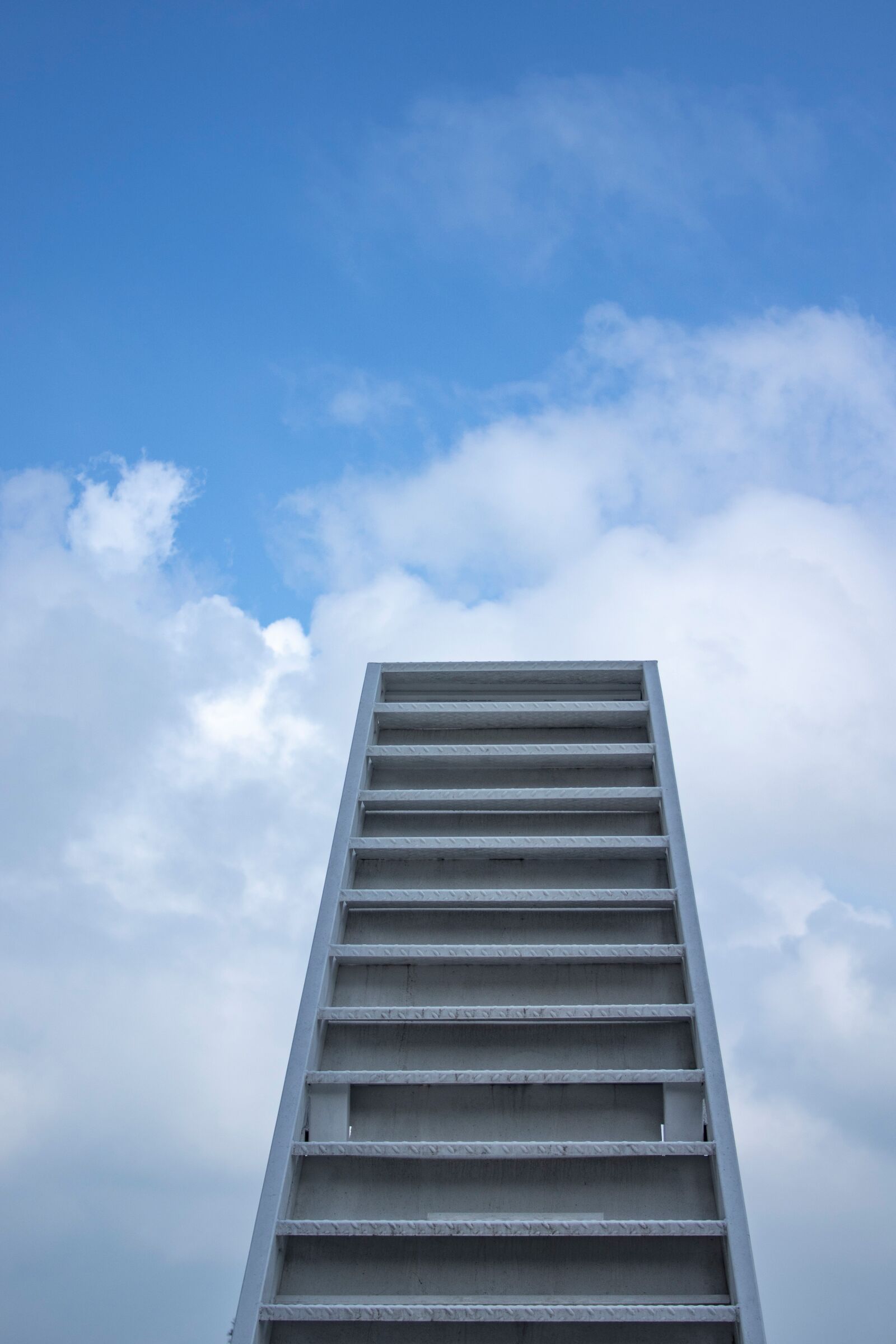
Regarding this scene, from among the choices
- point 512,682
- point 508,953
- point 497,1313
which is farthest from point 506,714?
point 497,1313

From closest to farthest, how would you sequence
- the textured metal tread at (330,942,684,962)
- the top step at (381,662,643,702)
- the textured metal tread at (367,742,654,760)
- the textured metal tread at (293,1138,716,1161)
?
the textured metal tread at (293,1138,716,1161) → the textured metal tread at (330,942,684,962) → the textured metal tread at (367,742,654,760) → the top step at (381,662,643,702)

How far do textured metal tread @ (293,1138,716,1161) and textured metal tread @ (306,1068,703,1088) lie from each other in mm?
281

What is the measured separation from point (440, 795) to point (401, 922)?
0.83 meters

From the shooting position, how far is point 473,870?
20.6ft

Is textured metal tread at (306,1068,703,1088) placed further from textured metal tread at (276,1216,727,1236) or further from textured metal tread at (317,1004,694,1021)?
textured metal tread at (276,1216,727,1236)

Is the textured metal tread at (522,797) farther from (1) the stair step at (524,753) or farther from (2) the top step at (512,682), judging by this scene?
(2) the top step at (512,682)

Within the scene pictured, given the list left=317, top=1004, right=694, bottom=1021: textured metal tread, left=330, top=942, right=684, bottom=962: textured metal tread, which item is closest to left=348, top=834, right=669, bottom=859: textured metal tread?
left=330, top=942, right=684, bottom=962: textured metal tread

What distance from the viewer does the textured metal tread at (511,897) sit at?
5789 millimetres

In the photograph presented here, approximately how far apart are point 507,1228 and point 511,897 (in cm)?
174

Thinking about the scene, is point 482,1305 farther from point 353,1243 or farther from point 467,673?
point 467,673

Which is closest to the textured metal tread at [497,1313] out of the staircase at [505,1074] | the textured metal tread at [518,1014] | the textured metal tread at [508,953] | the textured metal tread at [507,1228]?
the staircase at [505,1074]

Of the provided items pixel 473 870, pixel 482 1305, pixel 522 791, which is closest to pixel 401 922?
pixel 473 870

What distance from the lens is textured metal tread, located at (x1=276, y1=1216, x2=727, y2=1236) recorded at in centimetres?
445

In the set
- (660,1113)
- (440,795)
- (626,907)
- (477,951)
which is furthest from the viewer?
(440,795)
